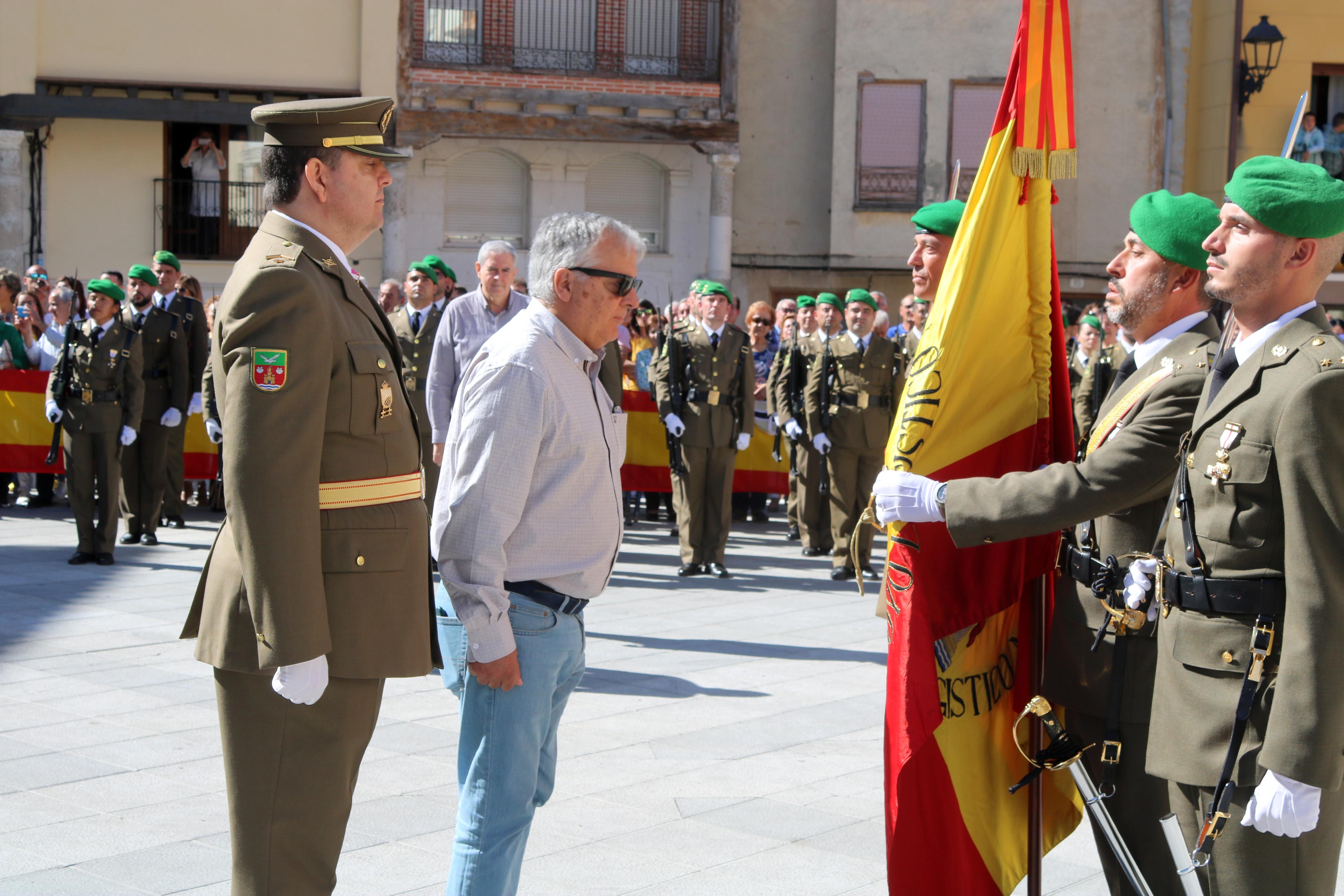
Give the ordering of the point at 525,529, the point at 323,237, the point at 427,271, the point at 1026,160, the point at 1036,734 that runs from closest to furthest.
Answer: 1. the point at 323,237
2. the point at 525,529
3. the point at 1036,734
4. the point at 1026,160
5. the point at 427,271

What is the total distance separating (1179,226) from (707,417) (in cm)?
723

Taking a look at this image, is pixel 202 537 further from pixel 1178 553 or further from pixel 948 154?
pixel 948 154

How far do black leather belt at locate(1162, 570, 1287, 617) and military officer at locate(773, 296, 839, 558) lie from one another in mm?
8655

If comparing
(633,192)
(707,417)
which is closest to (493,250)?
(707,417)

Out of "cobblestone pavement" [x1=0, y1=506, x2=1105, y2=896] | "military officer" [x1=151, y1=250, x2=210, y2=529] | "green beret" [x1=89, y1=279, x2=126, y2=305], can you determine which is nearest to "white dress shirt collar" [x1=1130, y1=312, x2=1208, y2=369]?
"cobblestone pavement" [x1=0, y1=506, x2=1105, y2=896]

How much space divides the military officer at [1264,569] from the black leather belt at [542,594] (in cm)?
131

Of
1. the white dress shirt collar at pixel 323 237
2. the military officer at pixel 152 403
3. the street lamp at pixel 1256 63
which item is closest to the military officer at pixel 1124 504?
the white dress shirt collar at pixel 323 237

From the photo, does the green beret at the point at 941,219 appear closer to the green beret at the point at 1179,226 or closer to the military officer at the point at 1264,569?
the green beret at the point at 1179,226

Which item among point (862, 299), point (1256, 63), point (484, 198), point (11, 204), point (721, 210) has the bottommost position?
point (862, 299)

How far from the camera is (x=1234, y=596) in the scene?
277 cm

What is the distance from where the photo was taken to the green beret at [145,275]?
10.9m

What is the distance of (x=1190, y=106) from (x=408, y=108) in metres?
12.9

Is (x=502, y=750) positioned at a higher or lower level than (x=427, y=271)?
lower

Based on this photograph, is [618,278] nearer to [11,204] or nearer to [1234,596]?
[1234,596]
